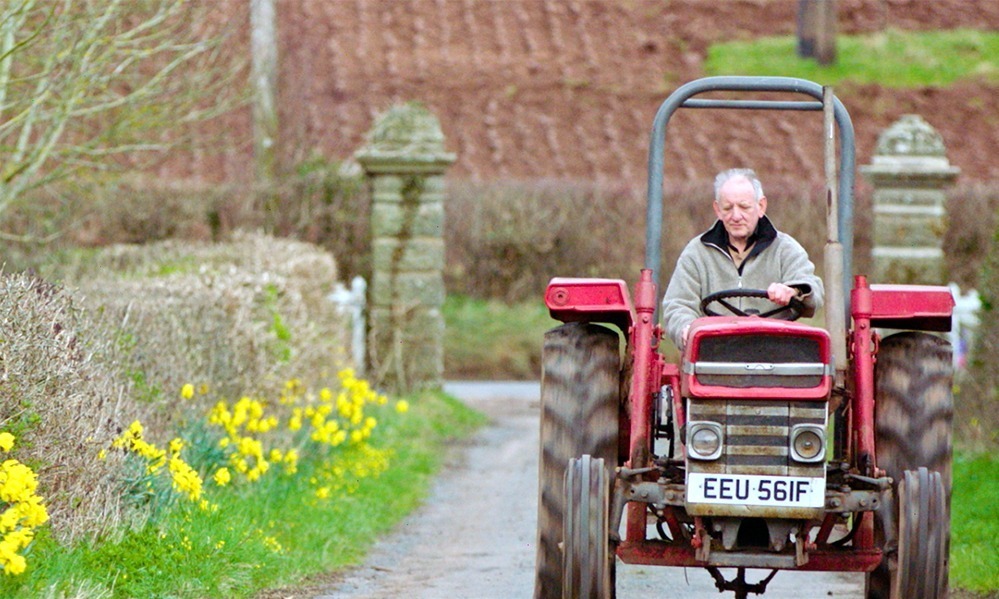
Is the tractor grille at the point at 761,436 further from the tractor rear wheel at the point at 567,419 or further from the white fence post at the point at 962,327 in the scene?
the white fence post at the point at 962,327

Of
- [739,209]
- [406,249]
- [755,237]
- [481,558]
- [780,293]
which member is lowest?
[481,558]

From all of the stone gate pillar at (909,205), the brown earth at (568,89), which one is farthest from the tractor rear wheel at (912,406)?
the brown earth at (568,89)

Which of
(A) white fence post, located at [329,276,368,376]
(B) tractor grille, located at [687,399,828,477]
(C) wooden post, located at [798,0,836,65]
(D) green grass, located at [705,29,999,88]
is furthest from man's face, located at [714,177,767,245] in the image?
(C) wooden post, located at [798,0,836,65]

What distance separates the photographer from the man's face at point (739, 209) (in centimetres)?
700

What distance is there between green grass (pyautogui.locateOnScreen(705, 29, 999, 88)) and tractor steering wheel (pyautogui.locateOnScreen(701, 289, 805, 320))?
36.6 meters

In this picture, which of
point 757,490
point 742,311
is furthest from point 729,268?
point 757,490

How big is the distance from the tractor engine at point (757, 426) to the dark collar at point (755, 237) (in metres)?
0.86

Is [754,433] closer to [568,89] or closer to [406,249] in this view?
[406,249]

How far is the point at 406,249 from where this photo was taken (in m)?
16.3

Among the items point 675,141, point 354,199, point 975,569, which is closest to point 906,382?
point 975,569

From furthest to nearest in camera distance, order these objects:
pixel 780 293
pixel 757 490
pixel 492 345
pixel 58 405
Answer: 1. pixel 492 345
2. pixel 58 405
3. pixel 780 293
4. pixel 757 490

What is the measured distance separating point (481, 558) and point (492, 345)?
44.3 ft

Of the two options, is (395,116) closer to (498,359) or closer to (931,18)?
(498,359)

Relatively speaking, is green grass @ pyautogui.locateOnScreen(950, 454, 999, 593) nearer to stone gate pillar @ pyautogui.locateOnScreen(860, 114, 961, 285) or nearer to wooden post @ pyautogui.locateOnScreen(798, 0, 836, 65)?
stone gate pillar @ pyautogui.locateOnScreen(860, 114, 961, 285)
